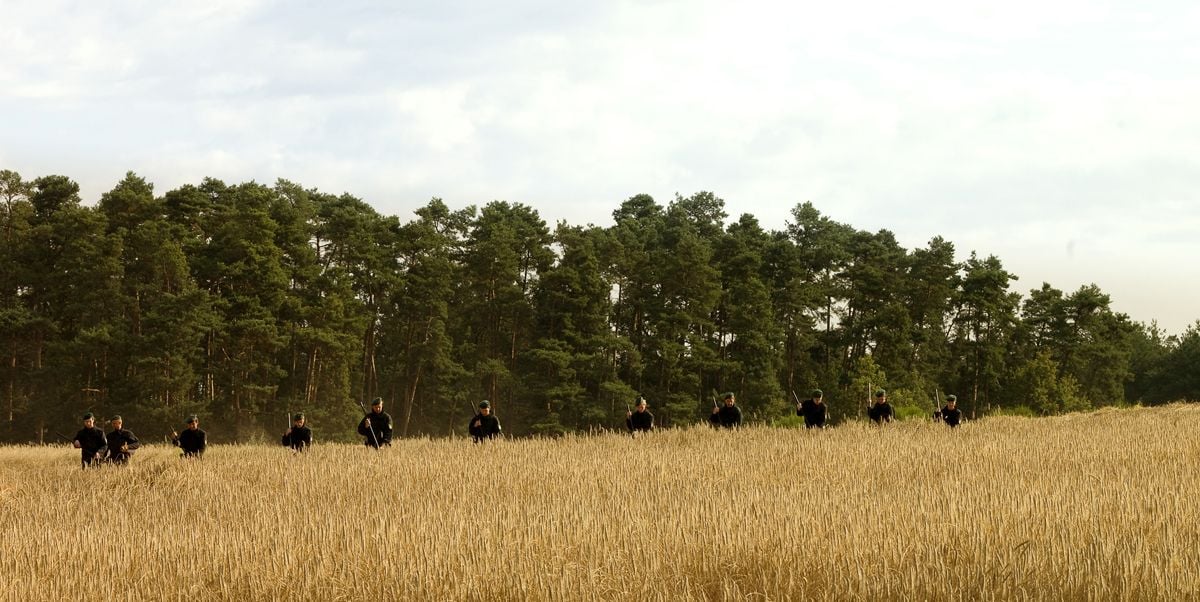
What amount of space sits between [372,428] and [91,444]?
4.72 m

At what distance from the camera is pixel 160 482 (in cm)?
1516

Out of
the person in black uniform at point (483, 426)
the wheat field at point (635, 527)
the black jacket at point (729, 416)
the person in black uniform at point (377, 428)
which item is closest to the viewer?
the wheat field at point (635, 527)

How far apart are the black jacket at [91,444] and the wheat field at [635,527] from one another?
0.91 metres

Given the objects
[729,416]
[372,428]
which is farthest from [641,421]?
[372,428]

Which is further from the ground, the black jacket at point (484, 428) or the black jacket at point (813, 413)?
the black jacket at point (813, 413)

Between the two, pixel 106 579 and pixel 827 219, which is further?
pixel 827 219

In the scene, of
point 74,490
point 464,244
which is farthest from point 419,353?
point 74,490

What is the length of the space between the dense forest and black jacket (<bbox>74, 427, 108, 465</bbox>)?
27.0 meters

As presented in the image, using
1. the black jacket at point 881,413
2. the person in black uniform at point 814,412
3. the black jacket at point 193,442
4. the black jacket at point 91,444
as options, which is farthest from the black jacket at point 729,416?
the black jacket at point 91,444

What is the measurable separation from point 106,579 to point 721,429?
583 inches

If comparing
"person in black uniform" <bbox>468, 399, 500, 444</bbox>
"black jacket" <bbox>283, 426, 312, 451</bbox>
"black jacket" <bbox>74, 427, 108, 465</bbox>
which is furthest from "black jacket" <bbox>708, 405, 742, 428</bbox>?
"black jacket" <bbox>74, 427, 108, 465</bbox>

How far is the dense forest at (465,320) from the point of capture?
47344mm

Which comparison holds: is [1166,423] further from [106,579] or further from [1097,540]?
[106,579]

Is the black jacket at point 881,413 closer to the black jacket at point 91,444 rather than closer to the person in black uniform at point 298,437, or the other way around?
the person in black uniform at point 298,437
